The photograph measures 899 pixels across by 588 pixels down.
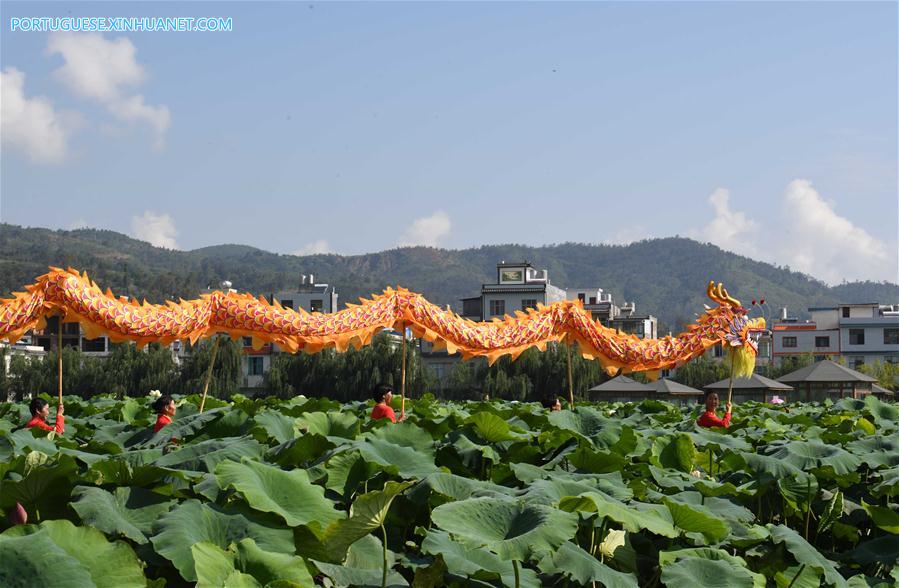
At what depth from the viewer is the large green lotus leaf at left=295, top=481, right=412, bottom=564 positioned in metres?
3.04

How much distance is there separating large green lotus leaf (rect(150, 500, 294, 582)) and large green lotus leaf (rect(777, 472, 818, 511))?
8.72 feet

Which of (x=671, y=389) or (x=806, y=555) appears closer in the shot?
(x=806, y=555)

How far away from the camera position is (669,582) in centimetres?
346

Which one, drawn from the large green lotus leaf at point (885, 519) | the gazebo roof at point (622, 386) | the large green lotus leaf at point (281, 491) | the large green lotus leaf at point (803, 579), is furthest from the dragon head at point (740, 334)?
the gazebo roof at point (622, 386)

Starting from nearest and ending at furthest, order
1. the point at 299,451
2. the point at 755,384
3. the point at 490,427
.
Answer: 1. the point at 299,451
2. the point at 490,427
3. the point at 755,384

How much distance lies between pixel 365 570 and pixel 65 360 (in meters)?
51.6

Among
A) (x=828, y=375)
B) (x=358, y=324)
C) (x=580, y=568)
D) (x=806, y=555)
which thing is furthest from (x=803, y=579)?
(x=828, y=375)

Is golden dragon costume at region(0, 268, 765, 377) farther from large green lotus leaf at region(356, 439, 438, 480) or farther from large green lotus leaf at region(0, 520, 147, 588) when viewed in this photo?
large green lotus leaf at region(0, 520, 147, 588)

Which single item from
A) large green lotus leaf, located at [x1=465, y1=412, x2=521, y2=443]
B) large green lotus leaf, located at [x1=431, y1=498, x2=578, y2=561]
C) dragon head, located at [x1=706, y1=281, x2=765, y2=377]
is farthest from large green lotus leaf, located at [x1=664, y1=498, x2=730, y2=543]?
dragon head, located at [x1=706, y1=281, x2=765, y2=377]

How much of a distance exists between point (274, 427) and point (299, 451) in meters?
0.65

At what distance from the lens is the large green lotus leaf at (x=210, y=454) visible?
3936mm

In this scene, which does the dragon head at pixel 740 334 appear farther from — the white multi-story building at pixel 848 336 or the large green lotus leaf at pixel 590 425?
the white multi-story building at pixel 848 336

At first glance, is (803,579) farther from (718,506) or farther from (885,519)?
(885,519)

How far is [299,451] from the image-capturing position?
14.0ft
